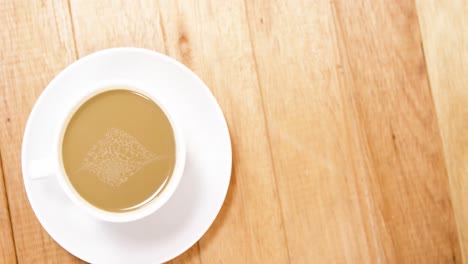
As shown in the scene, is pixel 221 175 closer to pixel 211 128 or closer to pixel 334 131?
pixel 211 128

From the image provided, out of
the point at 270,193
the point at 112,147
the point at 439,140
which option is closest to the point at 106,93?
the point at 112,147

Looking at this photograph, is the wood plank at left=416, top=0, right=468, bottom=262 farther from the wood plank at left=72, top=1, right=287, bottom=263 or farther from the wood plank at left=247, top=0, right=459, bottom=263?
the wood plank at left=72, top=1, right=287, bottom=263

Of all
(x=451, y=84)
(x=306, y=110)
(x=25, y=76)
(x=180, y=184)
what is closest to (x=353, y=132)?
(x=306, y=110)

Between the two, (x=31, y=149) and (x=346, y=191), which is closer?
(x=31, y=149)

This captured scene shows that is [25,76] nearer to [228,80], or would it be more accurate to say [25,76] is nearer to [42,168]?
[42,168]

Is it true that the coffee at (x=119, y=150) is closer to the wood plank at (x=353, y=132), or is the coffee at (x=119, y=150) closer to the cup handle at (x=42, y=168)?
the cup handle at (x=42, y=168)

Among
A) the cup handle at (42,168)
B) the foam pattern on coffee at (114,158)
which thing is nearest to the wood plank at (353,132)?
the foam pattern on coffee at (114,158)

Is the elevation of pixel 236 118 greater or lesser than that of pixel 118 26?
lesser
